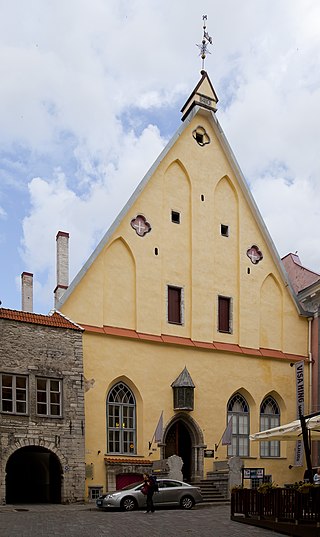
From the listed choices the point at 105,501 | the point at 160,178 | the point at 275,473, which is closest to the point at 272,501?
the point at 105,501

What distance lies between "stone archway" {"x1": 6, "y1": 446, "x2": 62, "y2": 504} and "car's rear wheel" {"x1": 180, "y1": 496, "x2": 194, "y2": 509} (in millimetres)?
4188

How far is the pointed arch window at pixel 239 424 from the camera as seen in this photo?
2769 centimetres

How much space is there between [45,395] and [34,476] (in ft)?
17.6

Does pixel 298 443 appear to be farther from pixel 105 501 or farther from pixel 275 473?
pixel 105 501

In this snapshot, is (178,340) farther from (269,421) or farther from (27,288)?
(27,288)

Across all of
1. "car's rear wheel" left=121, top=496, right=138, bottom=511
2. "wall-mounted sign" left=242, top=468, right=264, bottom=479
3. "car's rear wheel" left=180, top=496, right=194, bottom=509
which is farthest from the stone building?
"wall-mounted sign" left=242, top=468, right=264, bottom=479

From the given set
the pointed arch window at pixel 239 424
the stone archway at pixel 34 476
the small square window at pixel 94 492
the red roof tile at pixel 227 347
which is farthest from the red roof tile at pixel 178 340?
the stone archway at pixel 34 476

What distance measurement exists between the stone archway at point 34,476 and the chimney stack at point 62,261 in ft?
19.2

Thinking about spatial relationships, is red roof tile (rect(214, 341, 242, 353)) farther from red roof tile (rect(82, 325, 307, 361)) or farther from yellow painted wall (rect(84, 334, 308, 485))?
yellow painted wall (rect(84, 334, 308, 485))

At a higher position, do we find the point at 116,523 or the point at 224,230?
the point at 224,230

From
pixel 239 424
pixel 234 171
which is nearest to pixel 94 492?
pixel 239 424

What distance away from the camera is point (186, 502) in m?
21.0

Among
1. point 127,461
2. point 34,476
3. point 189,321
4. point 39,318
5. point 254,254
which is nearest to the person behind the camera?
point 39,318

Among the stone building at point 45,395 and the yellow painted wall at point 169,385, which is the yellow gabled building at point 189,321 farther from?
the stone building at point 45,395
